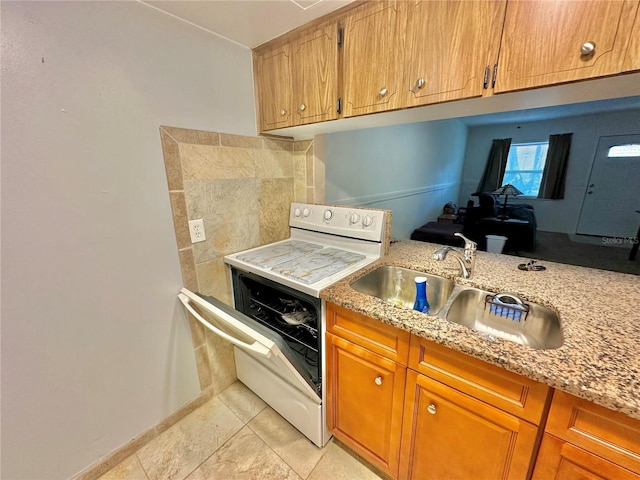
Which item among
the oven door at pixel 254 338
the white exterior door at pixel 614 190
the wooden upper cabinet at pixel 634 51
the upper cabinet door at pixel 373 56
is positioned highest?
the upper cabinet door at pixel 373 56

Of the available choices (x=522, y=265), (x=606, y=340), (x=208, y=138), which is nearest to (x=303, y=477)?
(x=606, y=340)

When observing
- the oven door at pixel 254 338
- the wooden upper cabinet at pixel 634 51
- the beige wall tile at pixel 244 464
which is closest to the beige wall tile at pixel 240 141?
the oven door at pixel 254 338

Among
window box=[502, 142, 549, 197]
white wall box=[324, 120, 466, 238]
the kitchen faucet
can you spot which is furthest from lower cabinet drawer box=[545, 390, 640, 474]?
white wall box=[324, 120, 466, 238]

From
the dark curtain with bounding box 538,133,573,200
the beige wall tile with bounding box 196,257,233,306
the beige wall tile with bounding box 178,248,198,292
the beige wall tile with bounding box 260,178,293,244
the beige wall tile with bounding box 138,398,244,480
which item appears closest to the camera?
the dark curtain with bounding box 538,133,573,200

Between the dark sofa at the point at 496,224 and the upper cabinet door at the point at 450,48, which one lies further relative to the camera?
the dark sofa at the point at 496,224

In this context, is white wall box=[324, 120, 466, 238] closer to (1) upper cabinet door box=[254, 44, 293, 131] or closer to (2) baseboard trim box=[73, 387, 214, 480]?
(1) upper cabinet door box=[254, 44, 293, 131]

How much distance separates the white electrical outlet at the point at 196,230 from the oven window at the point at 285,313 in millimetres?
299

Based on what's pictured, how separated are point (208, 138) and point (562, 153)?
1795mm

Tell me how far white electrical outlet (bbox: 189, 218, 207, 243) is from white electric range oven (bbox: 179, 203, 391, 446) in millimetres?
→ 220

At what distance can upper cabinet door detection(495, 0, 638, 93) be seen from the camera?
716 mm

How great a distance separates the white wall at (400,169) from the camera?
186cm

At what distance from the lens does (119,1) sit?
1.06 metres

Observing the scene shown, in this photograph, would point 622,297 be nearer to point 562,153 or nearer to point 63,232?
point 562,153

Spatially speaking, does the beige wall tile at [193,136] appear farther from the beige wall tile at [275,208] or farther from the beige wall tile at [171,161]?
the beige wall tile at [275,208]
